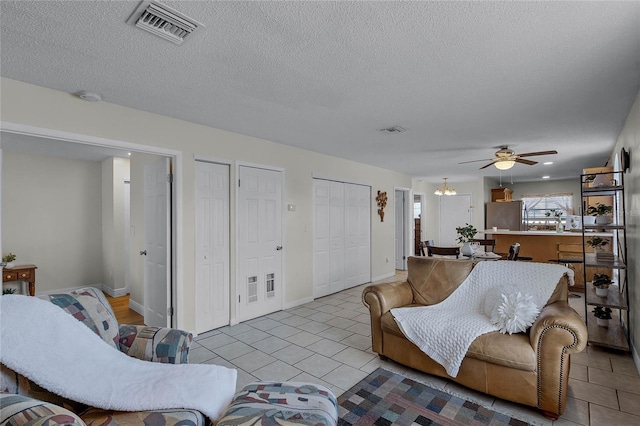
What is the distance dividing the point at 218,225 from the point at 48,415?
9.30 feet

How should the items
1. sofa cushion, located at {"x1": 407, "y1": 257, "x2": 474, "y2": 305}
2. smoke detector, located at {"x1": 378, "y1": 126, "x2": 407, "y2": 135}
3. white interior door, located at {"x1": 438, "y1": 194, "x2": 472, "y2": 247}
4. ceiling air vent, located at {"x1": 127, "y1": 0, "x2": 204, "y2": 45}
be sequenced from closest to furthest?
1. ceiling air vent, located at {"x1": 127, "y1": 0, "x2": 204, "y2": 45}
2. sofa cushion, located at {"x1": 407, "y1": 257, "x2": 474, "y2": 305}
3. smoke detector, located at {"x1": 378, "y1": 126, "x2": 407, "y2": 135}
4. white interior door, located at {"x1": 438, "y1": 194, "x2": 472, "y2": 247}

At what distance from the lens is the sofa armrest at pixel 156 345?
1822mm

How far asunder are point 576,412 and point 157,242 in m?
3.98

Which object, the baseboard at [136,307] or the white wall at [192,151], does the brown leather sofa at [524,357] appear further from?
the baseboard at [136,307]

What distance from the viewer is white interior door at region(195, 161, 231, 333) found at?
359 centimetres

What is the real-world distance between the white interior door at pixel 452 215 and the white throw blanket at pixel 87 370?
8.59m

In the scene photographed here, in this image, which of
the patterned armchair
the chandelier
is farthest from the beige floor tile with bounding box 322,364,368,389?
the chandelier

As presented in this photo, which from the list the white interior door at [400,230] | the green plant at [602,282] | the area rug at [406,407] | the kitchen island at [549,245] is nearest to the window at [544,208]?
the kitchen island at [549,245]

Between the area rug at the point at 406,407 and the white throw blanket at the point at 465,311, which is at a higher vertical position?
the white throw blanket at the point at 465,311

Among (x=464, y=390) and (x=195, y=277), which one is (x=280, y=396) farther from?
(x=195, y=277)

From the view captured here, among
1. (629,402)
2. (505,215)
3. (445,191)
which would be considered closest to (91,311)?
(629,402)

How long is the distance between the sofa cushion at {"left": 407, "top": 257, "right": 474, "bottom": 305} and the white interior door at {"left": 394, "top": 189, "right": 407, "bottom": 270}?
14.5 ft

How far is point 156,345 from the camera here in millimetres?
1847

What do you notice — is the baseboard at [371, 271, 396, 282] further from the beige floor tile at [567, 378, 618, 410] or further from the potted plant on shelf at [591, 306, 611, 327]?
the beige floor tile at [567, 378, 618, 410]
